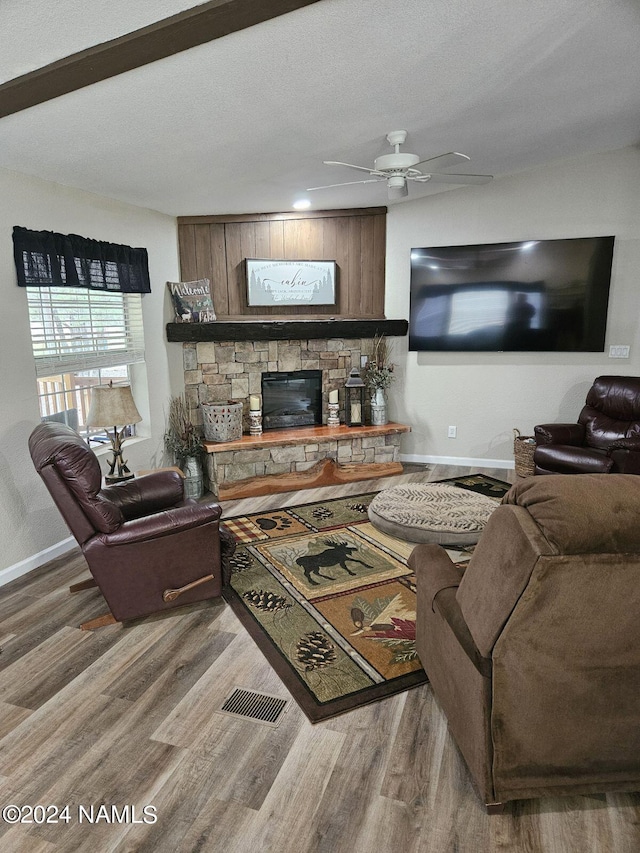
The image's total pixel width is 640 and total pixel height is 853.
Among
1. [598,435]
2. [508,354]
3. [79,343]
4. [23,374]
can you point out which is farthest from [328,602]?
[508,354]

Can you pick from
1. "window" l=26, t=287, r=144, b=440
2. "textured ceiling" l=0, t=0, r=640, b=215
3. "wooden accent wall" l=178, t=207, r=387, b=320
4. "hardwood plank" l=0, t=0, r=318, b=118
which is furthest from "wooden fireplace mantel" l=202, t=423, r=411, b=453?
"hardwood plank" l=0, t=0, r=318, b=118

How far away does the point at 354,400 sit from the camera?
222 inches

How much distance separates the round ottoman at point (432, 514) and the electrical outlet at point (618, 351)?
2069mm

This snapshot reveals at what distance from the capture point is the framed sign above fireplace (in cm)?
544

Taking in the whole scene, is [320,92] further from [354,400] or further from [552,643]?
[354,400]

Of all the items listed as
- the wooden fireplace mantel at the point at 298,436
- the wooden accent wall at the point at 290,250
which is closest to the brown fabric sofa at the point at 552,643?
the wooden fireplace mantel at the point at 298,436

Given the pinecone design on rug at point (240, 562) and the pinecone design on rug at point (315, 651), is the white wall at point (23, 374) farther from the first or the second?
the pinecone design on rug at point (315, 651)

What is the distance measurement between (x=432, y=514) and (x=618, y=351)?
268 cm

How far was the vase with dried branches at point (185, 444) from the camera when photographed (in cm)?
496

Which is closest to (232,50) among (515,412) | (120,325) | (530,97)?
(530,97)

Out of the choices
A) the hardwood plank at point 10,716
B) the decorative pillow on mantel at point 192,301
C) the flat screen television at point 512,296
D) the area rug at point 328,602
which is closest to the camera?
the hardwood plank at point 10,716

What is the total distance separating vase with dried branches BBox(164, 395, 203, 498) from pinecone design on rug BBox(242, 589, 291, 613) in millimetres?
1918

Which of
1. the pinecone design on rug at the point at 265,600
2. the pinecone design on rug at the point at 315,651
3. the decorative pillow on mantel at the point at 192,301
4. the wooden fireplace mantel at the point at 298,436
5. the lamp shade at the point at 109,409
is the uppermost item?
the decorative pillow on mantel at the point at 192,301

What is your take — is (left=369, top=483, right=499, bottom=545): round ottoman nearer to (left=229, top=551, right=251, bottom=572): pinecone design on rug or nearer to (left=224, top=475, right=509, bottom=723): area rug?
(left=224, top=475, right=509, bottom=723): area rug
